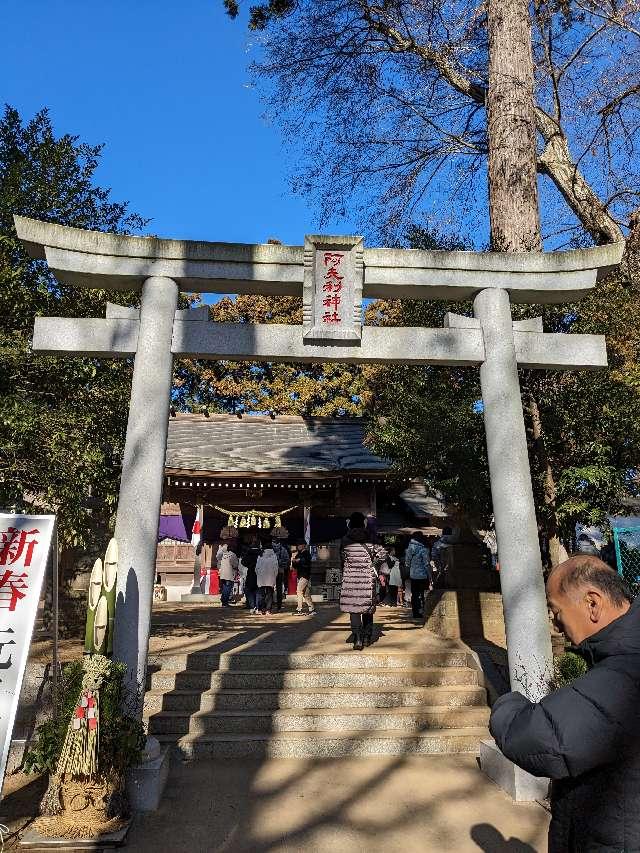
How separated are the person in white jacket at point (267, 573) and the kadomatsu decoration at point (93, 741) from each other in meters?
7.97

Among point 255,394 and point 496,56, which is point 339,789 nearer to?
point 496,56

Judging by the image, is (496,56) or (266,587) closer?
(496,56)

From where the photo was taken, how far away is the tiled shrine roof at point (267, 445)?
1722 centimetres

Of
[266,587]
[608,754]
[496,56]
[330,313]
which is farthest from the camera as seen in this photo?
[266,587]

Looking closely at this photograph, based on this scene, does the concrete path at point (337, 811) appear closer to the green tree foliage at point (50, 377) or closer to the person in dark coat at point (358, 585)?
the person in dark coat at point (358, 585)

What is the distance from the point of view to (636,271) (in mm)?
10555

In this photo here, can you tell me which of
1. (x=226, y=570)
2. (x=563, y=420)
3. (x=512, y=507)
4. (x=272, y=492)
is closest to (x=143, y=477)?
(x=512, y=507)

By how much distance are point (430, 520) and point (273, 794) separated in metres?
15.7

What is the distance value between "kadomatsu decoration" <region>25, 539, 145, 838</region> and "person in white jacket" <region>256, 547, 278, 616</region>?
7973mm

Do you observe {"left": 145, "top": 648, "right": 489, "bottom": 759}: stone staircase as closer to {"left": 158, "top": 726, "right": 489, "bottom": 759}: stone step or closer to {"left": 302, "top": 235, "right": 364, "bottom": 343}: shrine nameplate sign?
{"left": 158, "top": 726, "right": 489, "bottom": 759}: stone step

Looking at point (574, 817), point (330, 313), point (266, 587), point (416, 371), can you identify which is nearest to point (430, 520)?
point (266, 587)

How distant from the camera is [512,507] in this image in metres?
5.91

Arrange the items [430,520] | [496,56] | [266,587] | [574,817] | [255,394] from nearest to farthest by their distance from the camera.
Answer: [574,817]
[496,56]
[266,587]
[430,520]
[255,394]

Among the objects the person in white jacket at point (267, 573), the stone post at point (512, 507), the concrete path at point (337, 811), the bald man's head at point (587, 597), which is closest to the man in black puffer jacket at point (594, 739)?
the bald man's head at point (587, 597)
